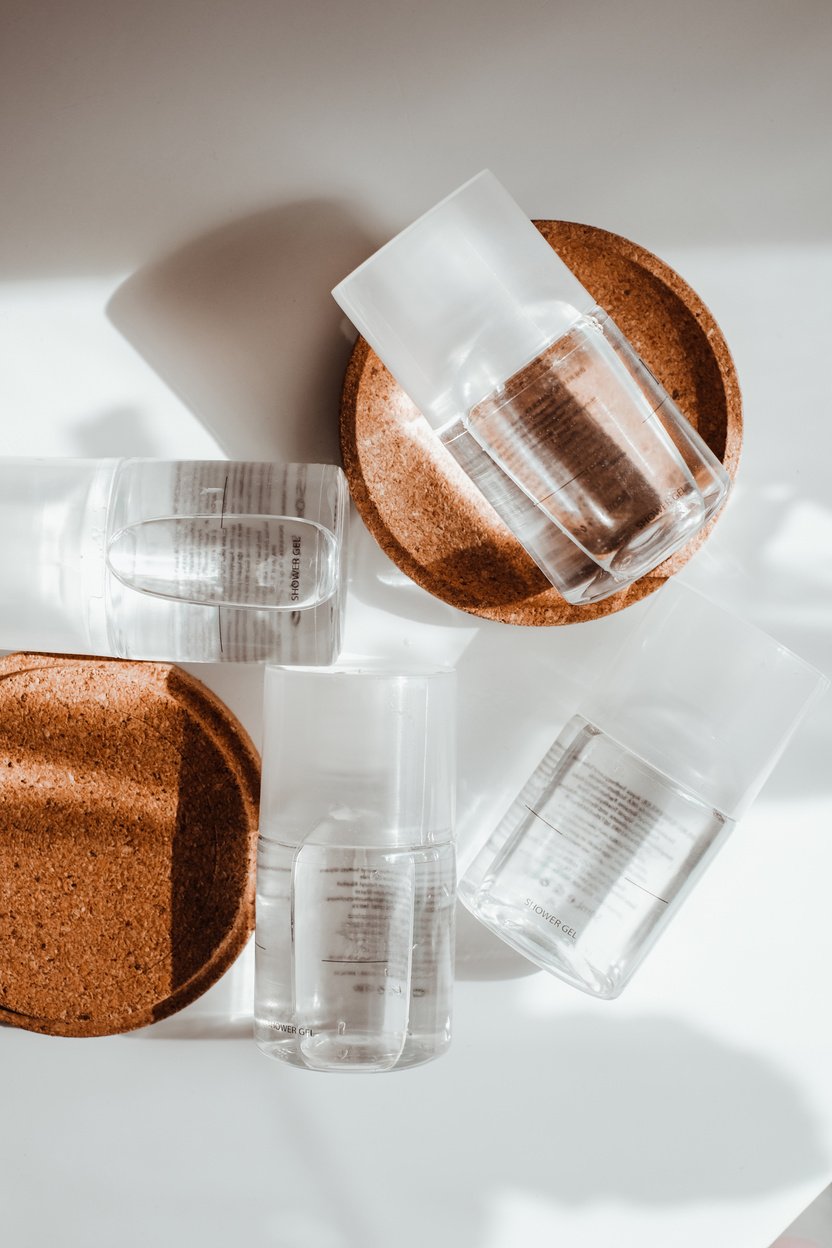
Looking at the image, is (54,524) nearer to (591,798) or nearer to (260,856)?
(260,856)

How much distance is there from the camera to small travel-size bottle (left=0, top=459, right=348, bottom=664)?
0.48 metres

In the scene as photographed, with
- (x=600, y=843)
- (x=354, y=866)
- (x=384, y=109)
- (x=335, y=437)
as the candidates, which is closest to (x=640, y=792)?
(x=600, y=843)

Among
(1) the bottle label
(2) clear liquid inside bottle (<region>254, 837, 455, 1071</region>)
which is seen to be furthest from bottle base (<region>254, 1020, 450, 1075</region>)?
(1) the bottle label

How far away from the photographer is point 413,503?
516 millimetres

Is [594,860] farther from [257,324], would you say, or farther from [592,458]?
[257,324]

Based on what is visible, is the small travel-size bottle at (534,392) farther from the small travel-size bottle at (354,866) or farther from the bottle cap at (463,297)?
the small travel-size bottle at (354,866)

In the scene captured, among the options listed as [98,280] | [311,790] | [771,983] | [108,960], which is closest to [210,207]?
[98,280]

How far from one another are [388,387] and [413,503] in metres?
0.07

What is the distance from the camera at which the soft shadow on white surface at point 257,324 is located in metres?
0.54

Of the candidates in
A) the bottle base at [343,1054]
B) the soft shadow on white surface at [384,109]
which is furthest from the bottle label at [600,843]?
the soft shadow on white surface at [384,109]

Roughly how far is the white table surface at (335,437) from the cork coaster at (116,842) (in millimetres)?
50

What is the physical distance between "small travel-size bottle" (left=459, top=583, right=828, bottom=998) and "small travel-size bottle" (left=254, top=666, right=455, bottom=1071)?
49mm

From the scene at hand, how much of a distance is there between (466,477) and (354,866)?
22 cm

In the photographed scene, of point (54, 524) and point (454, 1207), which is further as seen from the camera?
point (454, 1207)
